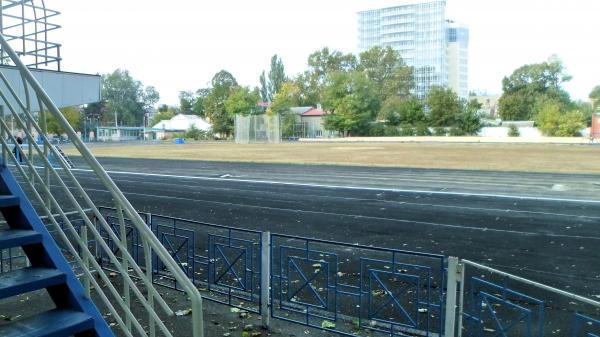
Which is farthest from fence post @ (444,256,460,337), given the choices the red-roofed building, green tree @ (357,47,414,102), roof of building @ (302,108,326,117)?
green tree @ (357,47,414,102)

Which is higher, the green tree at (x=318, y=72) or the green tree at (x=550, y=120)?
the green tree at (x=318, y=72)

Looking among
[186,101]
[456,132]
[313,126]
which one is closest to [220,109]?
[313,126]

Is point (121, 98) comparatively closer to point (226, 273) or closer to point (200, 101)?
point (200, 101)

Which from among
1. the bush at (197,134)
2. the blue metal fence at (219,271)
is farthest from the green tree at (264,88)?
the blue metal fence at (219,271)

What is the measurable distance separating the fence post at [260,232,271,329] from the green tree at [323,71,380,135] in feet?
253

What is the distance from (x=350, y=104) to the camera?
81.8 meters

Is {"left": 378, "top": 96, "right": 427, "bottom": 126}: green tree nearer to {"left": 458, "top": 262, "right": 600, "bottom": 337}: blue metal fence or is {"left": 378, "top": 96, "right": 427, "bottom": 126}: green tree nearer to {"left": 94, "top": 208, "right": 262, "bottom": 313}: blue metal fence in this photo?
{"left": 94, "top": 208, "right": 262, "bottom": 313}: blue metal fence

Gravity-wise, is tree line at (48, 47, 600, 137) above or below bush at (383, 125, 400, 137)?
above

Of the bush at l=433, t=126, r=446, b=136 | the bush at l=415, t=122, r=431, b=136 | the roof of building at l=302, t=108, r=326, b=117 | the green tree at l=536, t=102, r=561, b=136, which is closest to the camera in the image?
the green tree at l=536, t=102, r=561, b=136

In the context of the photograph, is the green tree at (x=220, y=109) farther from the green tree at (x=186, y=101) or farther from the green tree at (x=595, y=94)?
the green tree at (x=595, y=94)

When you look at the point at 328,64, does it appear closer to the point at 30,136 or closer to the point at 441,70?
the point at 441,70

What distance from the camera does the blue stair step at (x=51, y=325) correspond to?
300 cm

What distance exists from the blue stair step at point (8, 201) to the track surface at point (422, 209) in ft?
23.0

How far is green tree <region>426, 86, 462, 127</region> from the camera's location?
3095 inches
